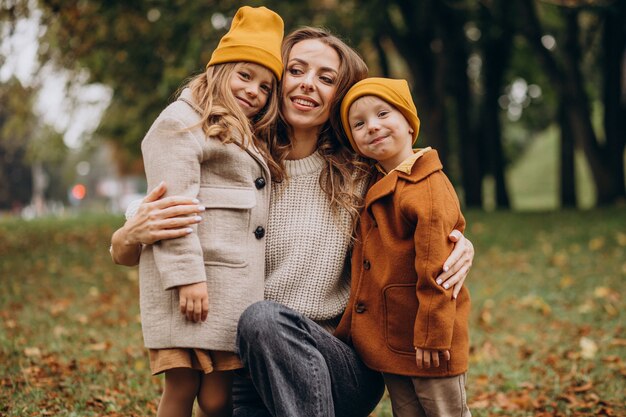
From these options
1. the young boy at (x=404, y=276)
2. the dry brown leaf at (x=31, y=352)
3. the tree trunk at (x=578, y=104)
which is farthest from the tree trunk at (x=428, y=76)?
the young boy at (x=404, y=276)

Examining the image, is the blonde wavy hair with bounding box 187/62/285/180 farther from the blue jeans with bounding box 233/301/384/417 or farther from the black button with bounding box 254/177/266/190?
the blue jeans with bounding box 233/301/384/417

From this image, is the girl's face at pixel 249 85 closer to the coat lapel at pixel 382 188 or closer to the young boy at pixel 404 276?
the young boy at pixel 404 276

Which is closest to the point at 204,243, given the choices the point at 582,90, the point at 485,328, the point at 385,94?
the point at 385,94

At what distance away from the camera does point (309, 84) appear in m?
3.17

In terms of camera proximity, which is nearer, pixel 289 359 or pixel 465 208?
pixel 289 359

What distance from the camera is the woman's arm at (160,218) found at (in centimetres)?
270

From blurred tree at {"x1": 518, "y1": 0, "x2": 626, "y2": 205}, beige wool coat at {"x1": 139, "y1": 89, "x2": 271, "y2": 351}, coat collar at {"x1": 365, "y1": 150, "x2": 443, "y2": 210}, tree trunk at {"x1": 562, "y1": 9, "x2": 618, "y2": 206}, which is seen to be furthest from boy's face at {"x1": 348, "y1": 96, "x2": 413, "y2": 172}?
tree trunk at {"x1": 562, "y1": 9, "x2": 618, "y2": 206}

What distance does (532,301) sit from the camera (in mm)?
7035

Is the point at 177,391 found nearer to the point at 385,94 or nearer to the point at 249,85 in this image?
the point at 249,85

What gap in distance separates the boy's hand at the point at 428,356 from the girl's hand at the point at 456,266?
23cm

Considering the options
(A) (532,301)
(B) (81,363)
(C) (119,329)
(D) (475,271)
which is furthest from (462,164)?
(B) (81,363)

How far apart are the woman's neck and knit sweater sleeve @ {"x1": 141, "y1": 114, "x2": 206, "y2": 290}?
1.89 ft

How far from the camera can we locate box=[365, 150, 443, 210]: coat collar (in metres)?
2.88

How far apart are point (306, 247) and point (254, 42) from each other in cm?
96
